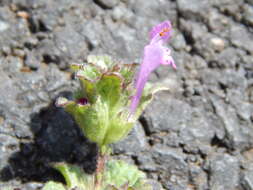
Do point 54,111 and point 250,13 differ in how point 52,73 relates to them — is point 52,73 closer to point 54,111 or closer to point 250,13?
point 54,111

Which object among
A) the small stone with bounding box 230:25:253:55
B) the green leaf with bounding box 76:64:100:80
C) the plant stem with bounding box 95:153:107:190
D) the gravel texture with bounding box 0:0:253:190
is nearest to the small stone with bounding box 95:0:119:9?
the gravel texture with bounding box 0:0:253:190

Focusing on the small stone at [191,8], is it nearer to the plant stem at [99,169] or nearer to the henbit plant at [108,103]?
the henbit plant at [108,103]

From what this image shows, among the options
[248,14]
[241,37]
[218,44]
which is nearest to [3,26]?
[218,44]

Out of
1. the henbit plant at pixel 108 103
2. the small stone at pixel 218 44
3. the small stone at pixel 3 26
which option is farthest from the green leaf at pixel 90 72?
the small stone at pixel 218 44

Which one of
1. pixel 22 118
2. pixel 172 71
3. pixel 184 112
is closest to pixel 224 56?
pixel 172 71

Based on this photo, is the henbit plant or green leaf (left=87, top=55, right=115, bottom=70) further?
green leaf (left=87, top=55, right=115, bottom=70)

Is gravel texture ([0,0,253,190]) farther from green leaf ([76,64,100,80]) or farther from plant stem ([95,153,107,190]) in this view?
green leaf ([76,64,100,80])

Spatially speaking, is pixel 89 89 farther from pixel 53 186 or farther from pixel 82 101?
pixel 53 186
